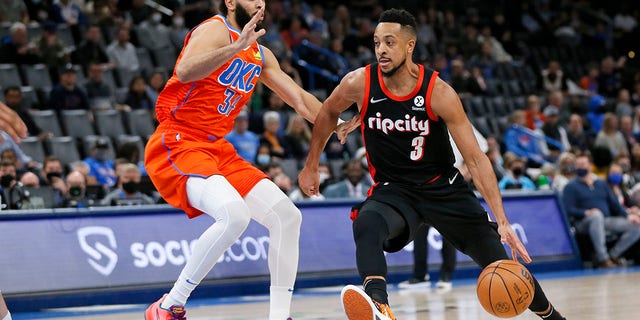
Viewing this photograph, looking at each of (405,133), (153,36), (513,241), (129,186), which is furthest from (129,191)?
(513,241)

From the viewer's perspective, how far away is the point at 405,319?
788 centimetres

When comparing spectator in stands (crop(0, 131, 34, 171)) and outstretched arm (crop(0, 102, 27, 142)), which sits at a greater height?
outstretched arm (crop(0, 102, 27, 142))

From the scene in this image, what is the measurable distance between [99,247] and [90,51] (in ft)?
20.3

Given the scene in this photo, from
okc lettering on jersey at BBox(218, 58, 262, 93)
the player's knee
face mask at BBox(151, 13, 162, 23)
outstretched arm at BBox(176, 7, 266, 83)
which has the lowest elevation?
the player's knee

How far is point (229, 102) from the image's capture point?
22.0 feet

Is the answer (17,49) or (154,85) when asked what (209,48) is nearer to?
(154,85)

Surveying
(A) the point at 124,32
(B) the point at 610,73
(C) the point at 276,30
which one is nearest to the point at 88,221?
(A) the point at 124,32

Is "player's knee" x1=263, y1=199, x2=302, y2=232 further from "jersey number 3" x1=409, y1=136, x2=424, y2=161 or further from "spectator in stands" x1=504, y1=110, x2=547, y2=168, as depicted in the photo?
"spectator in stands" x1=504, y1=110, x2=547, y2=168

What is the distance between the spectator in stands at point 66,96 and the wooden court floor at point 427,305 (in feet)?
16.0

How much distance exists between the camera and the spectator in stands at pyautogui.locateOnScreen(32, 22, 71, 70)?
15.0 meters

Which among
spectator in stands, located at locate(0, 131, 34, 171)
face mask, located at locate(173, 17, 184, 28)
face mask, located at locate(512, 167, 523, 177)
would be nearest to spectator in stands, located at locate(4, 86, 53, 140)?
spectator in stands, located at locate(0, 131, 34, 171)

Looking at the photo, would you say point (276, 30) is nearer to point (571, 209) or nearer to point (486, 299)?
point (571, 209)

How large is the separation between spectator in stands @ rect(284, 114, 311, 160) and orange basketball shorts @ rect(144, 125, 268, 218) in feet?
27.2

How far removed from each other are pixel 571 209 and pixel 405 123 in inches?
329
